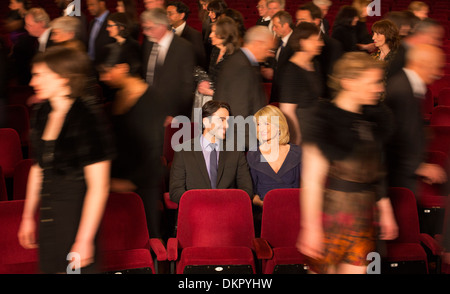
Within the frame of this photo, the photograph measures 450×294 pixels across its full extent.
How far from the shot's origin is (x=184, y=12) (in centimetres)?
543

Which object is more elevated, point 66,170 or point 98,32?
point 98,32

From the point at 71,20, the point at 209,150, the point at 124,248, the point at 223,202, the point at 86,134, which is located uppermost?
the point at 71,20

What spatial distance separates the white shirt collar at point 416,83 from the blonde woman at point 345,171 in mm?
1080

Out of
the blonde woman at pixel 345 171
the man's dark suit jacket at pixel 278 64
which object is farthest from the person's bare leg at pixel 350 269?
the man's dark suit jacket at pixel 278 64

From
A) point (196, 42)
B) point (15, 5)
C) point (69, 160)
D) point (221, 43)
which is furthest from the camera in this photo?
point (15, 5)

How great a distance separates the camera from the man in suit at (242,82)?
404 cm

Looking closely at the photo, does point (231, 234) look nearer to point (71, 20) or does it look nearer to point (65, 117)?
point (65, 117)

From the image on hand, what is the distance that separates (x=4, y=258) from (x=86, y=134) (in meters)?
1.17

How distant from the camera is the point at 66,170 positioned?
1979 mm

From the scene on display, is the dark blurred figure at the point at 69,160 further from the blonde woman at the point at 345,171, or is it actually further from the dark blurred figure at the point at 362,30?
the dark blurred figure at the point at 362,30

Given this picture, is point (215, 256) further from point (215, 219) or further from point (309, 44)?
point (309, 44)

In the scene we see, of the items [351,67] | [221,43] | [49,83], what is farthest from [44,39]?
[351,67]

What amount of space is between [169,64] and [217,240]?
1758mm

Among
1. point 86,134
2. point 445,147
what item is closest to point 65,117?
point 86,134
